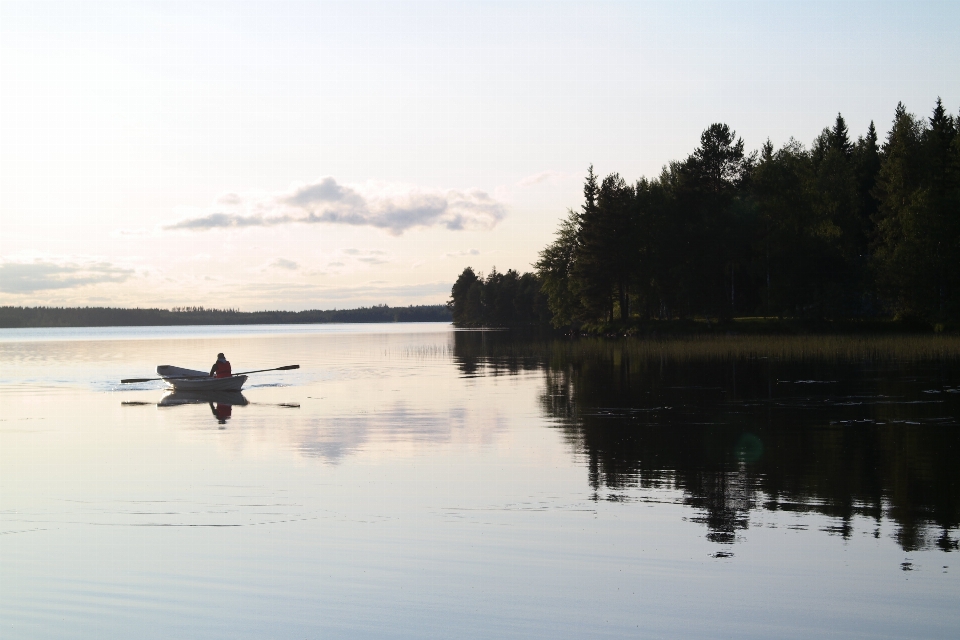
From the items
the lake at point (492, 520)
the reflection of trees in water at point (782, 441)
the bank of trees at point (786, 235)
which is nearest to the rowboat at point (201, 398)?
the lake at point (492, 520)

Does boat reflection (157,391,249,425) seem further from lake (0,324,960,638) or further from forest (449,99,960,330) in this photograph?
forest (449,99,960,330)

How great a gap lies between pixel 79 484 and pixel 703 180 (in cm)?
8836

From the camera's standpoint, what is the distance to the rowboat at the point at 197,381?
128 feet

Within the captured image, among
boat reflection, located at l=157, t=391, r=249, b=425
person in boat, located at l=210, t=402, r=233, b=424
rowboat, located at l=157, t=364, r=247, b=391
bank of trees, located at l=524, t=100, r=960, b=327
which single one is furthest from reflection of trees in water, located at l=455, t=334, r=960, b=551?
bank of trees, located at l=524, t=100, r=960, b=327

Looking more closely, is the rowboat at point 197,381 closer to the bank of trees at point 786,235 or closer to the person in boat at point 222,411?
the person in boat at point 222,411

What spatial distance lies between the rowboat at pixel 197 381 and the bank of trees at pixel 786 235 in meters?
56.2

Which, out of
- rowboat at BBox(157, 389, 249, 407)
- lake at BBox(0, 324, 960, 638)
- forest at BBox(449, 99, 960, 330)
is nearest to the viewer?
lake at BBox(0, 324, 960, 638)

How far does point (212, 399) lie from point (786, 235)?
6221 cm

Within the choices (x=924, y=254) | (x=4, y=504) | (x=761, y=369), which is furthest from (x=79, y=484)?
(x=924, y=254)

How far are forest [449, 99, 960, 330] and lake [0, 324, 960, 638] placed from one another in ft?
158

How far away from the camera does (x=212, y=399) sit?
37.8 meters

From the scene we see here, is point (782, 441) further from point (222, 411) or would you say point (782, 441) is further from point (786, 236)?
point (786, 236)

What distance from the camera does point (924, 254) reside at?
71062 millimetres

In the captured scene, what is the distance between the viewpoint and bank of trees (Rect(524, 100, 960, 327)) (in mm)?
72312
